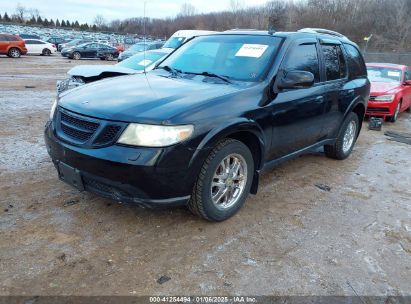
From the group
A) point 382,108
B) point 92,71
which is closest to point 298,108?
point 92,71

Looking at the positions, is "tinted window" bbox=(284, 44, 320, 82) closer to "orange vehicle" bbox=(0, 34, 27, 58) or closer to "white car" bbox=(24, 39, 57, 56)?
"orange vehicle" bbox=(0, 34, 27, 58)

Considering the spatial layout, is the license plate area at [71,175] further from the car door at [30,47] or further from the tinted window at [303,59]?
the car door at [30,47]

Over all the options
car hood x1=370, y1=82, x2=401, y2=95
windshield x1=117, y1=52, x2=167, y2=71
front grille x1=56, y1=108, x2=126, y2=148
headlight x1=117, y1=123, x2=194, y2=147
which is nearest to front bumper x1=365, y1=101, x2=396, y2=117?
car hood x1=370, y1=82, x2=401, y2=95

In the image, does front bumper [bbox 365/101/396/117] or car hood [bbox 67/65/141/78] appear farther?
front bumper [bbox 365/101/396/117]

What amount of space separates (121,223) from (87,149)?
2.83 feet

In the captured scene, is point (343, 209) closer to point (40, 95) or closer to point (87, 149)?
point (87, 149)

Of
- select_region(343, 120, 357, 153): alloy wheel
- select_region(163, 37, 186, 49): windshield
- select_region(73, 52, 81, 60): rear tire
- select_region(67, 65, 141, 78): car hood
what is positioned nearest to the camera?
select_region(343, 120, 357, 153): alloy wheel

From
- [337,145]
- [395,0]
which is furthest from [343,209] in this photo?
[395,0]

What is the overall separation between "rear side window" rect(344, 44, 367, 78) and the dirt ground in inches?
69.8

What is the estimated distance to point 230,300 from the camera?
2.69m

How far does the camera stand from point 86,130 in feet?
10.6

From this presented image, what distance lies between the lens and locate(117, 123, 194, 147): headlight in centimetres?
301

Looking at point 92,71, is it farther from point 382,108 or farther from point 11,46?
point 11,46

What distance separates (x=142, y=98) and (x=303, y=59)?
7.04 feet
